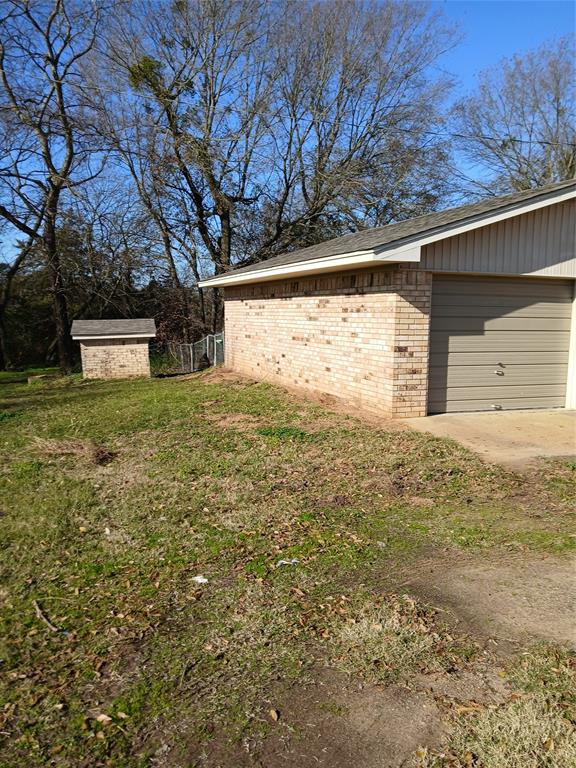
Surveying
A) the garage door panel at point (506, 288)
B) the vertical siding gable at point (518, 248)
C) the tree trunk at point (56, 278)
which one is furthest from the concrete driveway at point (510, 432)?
the tree trunk at point (56, 278)

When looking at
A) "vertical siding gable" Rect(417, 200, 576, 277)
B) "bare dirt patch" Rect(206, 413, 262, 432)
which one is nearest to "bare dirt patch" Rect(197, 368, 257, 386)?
"bare dirt patch" Rect(206, 413, 262, 432)

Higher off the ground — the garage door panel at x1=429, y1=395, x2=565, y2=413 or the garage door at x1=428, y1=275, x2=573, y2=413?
the garage door at x1=428, y1=275, x2=573, y2=413

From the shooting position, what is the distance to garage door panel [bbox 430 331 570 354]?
827cm

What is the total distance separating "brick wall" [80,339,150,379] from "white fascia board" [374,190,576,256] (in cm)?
1179

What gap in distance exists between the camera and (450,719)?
2.33 m

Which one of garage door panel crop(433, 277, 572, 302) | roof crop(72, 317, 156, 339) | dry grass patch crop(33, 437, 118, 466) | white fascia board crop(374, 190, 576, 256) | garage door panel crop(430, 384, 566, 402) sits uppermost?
white fascia board crop(374, 190, 576, 256)

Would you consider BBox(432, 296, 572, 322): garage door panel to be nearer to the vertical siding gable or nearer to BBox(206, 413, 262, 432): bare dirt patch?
the vertical siding gable

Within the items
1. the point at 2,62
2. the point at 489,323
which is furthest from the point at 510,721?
the point at 2,62

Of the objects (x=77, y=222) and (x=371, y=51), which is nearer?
(x=371, y=51)

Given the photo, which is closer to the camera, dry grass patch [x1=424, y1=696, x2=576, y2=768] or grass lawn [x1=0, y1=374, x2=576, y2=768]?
dry grass patch [x1=424, y1=696, x2=576, y2=768]

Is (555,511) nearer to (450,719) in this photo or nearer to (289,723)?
(450,719)

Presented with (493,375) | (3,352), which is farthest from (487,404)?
(3,352)

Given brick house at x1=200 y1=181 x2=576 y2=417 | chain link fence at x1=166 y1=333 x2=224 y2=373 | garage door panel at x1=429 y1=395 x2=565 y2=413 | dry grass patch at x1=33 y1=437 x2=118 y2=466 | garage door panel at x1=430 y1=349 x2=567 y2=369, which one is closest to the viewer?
dry grass patch at x1=33 y1=437 x2=118 y2=466

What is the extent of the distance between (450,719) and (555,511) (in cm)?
297
